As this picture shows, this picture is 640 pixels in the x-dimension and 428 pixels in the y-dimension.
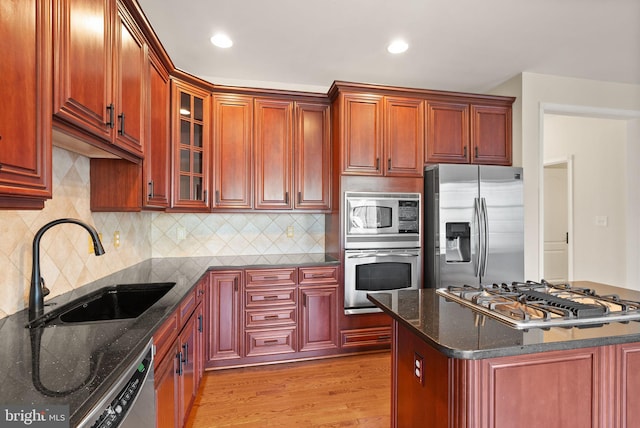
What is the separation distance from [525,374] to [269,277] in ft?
6.70

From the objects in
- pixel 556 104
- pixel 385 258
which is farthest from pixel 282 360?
pixel 556 104

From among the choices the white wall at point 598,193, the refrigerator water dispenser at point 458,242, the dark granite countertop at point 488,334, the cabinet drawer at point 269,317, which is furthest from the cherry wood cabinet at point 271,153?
the white wall at point 598,193

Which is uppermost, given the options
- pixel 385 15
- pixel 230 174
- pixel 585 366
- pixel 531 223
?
pixel 385 15

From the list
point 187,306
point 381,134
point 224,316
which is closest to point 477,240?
point 381,134

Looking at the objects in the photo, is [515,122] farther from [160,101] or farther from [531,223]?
[160,101]

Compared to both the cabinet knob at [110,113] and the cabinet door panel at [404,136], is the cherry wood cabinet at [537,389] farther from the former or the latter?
the cabinet door panel at [404,136]

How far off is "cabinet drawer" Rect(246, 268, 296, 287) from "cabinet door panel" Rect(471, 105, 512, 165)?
Result: 2.16 m

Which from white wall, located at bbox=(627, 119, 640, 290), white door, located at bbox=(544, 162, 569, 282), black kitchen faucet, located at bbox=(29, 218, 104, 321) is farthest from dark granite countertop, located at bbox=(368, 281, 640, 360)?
white door, located at bbox=(544, 162, 569, 282)

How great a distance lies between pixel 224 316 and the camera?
8.95 feet

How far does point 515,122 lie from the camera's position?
10.7ft

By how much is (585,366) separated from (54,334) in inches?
77.5

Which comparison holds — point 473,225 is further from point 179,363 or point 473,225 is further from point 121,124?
point 121,124

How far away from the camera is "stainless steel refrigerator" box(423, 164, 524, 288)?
2.91 meters

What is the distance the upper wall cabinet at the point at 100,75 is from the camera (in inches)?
44.8
